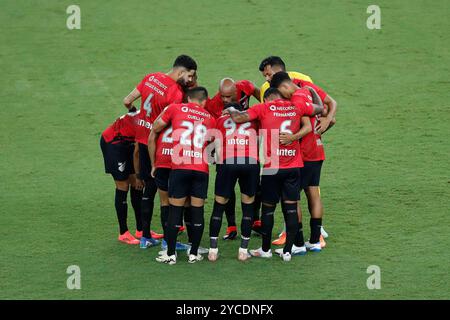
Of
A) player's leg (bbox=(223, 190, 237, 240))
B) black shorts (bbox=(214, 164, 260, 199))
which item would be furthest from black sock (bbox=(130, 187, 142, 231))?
black shorts (bbox=(214, 164, 260, 199))

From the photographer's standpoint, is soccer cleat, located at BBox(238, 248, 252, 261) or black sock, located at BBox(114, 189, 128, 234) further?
black sock, located at BBox(114, 189, 128, 234)

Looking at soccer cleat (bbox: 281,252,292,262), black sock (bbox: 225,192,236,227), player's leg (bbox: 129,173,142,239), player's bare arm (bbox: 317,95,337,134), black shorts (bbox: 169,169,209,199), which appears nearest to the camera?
black shorts (bbox: 169,169,209,199)

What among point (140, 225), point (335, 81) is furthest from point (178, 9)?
point (140, 225)

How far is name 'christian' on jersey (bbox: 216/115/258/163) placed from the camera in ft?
31.0

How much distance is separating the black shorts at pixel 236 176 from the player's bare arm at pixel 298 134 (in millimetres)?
407

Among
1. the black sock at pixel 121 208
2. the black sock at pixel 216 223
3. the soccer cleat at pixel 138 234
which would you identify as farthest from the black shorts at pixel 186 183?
the soccer cleat at pixel 138 234

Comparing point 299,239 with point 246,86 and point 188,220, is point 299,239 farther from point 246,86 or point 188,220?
point 246,86

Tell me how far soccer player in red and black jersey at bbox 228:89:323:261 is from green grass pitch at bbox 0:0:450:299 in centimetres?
49

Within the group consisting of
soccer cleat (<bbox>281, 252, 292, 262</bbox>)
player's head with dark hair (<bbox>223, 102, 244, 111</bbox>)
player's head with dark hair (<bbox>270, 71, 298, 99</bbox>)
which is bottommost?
soccer cleat (<bbox>281, 252, 292, 262</bbox>)

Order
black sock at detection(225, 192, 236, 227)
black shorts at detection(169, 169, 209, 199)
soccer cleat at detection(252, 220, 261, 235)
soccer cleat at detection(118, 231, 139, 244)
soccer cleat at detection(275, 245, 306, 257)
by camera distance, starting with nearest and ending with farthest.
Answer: black shorts at detection(169, 169, 209, 199) < soccer cleat at detection(275, 245, 306, 257) < soccer cleat at detection(118, 231, 139, 244) < black sock at detection(225, 192, 236, 227) < soccer cleat at detection(252, 220, 261, 235)

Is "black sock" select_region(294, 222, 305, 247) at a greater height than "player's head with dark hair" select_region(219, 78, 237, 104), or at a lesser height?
lesser

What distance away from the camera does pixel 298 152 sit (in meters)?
9.51

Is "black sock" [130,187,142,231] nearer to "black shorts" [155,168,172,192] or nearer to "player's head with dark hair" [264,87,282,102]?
"black shorts" [155,168,172,192]

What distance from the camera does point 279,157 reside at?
9422 mm
